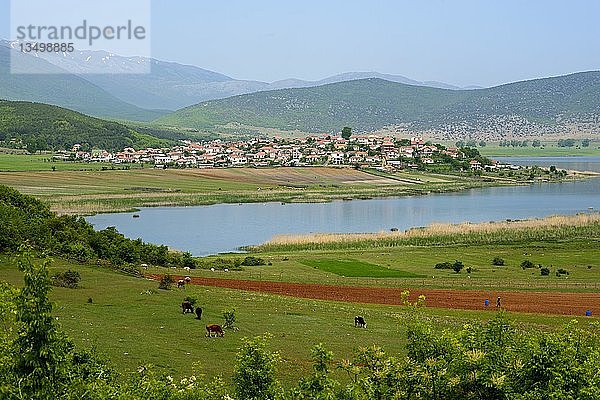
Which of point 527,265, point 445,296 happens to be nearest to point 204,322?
point 445,296

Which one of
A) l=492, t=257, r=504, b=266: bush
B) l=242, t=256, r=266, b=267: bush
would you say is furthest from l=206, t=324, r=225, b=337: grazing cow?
l=492, t=257, r=504, b=266: bush

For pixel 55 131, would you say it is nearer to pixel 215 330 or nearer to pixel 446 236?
pixel 446 236

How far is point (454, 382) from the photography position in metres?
12.8

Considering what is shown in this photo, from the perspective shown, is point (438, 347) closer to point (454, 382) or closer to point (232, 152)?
point (454, 382)

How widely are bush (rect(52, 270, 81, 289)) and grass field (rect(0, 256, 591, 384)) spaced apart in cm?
39

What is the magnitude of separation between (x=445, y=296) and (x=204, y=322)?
14.8m

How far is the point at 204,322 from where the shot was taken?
22641mm

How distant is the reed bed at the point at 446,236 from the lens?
5550 cm

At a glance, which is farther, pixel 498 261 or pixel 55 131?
pixel 55 131

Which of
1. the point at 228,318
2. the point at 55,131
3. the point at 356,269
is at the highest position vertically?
the point at 55,131

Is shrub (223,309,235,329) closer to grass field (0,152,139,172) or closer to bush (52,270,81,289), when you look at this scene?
bush (52,270,81,289)

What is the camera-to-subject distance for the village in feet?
457

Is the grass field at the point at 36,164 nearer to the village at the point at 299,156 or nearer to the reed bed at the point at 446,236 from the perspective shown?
the village at the point at 299,156

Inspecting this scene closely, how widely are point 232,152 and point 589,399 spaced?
→ 154 meters
